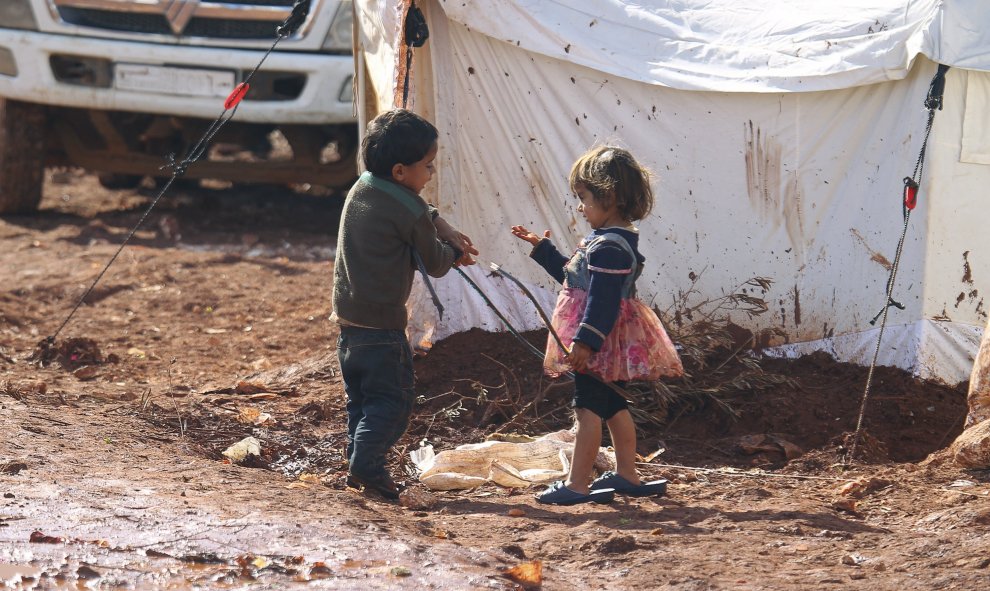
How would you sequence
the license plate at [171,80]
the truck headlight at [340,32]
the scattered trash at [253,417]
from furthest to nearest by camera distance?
1. the license plate at [171,80]
2. the truck headlight at [340,32]
3. the scattered trash at [253,417]

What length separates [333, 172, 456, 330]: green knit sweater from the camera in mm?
3871

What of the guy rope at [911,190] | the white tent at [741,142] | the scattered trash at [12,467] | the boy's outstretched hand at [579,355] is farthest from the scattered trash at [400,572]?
the white tent at [741,142]

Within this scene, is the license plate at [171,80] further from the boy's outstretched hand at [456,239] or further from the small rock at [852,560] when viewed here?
the small rock at [852,560]

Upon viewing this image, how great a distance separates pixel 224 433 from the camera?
4879mm

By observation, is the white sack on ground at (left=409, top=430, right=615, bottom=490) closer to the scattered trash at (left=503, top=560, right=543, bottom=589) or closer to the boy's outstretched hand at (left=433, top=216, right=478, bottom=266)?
the boy's outstretched hand at (left=433, top=216, right=478, bottom=266)

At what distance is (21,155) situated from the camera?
892 cm

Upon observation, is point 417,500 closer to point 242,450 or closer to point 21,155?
point 242,450

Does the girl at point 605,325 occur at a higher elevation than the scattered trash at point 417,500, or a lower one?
higher

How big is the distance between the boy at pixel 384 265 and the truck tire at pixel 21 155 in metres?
5.59

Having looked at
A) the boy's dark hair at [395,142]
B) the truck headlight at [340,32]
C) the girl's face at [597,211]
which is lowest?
the girl's face at [597,211]

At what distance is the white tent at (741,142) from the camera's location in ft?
16.1

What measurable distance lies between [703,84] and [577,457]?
203cm

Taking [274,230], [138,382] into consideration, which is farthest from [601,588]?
[274,230]

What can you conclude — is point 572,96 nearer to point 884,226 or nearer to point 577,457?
point 884,226
